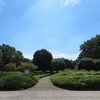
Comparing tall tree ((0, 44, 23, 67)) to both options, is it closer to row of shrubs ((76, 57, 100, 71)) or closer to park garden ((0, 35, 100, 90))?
park garden ((0, 35, 100, 90))

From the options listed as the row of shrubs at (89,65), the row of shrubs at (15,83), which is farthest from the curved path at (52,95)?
the row of shrubs at (89,65)

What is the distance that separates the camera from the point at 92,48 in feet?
241

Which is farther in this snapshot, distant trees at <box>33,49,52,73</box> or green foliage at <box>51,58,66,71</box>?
distant trees at <box>33,49,52,73</box>

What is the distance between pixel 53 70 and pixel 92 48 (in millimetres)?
15223

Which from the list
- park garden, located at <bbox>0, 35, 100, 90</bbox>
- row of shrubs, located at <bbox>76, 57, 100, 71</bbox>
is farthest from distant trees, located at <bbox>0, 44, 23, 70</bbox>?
row of shrubs, located at <bbox>76, 57, 100, 71</bbox>

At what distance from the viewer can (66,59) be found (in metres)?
67.1

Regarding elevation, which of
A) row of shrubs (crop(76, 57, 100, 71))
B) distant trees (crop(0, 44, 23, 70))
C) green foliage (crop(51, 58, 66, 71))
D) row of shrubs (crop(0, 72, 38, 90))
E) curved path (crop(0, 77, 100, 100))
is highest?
distant trees (crop(0, 44, 23, 70))

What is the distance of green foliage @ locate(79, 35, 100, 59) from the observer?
7262 centimetres

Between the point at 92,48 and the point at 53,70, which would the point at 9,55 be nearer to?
the point at 53,70

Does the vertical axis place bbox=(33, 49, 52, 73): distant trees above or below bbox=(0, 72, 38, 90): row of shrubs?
above

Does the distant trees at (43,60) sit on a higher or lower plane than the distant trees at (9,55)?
lower

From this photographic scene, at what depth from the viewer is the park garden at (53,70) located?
23.6 meters

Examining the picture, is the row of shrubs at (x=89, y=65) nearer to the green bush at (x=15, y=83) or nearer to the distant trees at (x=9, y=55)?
the green bush at (x=15, y=83)

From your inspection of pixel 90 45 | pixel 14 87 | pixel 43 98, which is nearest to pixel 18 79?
pixel 14 87
